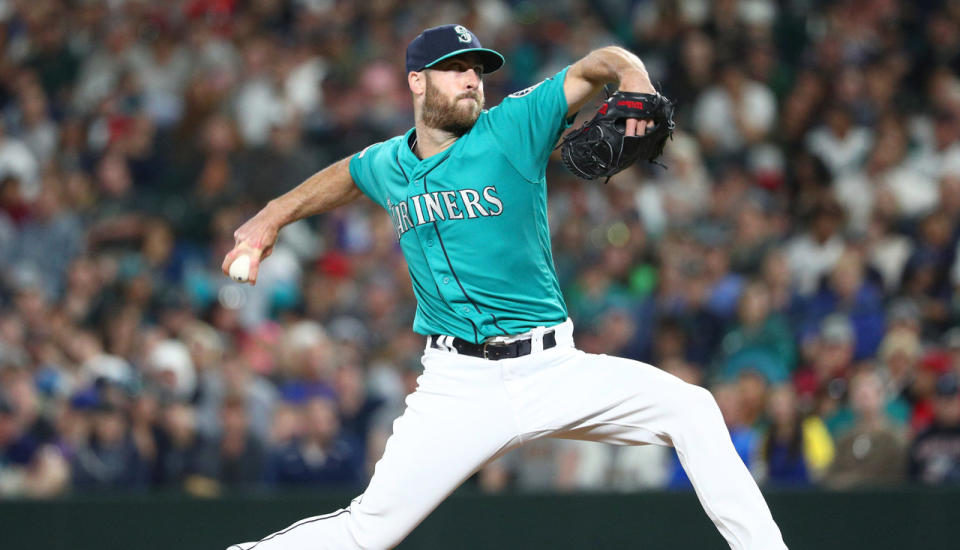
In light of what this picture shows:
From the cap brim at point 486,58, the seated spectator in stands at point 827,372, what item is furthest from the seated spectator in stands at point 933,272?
the cap brim at point 486,58

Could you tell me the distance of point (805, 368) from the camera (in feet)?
27.9

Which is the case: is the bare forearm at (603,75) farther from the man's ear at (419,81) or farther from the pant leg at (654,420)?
the pant leg at (654,420)

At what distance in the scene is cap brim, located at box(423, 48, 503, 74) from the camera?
4.30 m

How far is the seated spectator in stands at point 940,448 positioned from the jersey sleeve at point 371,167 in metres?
4.02

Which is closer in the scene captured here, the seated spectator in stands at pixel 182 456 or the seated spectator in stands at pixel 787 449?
the seated spectator in stands at pixel 787 449

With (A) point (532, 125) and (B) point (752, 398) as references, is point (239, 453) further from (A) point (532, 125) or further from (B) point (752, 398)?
(A) point (532, 125)

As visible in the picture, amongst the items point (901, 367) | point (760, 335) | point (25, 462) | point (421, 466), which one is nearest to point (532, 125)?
point (421, 466)

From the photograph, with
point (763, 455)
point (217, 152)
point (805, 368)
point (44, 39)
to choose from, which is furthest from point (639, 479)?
point (44, 39)

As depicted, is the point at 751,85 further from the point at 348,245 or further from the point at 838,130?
the point at 348,245

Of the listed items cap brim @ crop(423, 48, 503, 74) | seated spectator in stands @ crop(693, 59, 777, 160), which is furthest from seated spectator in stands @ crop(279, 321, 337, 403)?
cap brim @ crop(423, 48, 503, 74)

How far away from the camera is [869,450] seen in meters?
7.30

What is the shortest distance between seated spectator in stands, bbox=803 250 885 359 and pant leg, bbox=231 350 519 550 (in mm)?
4820

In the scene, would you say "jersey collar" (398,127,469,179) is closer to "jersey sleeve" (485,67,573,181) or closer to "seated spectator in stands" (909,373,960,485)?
"jersey sleeve" (485,67,573,181)

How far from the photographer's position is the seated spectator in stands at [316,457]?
8234 millimetres
